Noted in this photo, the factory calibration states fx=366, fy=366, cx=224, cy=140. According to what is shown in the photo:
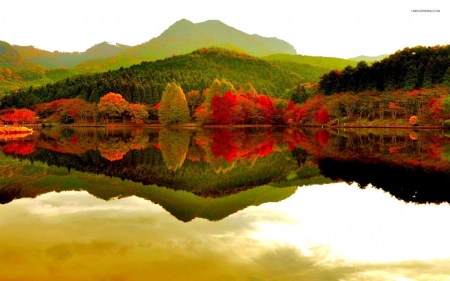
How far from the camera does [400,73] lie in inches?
2741

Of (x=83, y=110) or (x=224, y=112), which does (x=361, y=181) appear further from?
(x=83, y=110)

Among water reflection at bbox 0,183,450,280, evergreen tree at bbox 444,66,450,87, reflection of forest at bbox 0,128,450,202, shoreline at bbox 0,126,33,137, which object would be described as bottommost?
shoreline at bbox 0,126,33,137

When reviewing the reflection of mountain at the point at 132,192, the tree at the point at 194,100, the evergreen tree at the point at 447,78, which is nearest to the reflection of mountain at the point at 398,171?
the reflection of mountain at the point at 132,192

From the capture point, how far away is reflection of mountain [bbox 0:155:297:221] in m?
10.0

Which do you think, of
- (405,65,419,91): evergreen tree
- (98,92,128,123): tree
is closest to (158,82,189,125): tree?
(98,92,128,123): tree

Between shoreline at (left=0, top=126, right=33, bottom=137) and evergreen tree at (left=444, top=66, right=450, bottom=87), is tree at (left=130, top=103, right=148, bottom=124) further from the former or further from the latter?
evergreen tree at (left=444, top=66, right=450, bottom=87)

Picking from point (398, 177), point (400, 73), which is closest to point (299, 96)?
point (400, 73)

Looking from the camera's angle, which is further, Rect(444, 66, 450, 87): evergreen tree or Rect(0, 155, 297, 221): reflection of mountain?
Rect(444, 66, 450, 87): evergreen tree

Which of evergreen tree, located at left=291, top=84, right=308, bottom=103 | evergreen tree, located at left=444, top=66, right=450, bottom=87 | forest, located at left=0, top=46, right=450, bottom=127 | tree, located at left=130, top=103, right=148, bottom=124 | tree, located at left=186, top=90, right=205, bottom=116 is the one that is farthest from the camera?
tree, located at left=186, top=90, right=205, bottom=116

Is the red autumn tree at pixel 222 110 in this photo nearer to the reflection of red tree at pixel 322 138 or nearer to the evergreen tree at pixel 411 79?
the evergreen tree at pixel 411 79

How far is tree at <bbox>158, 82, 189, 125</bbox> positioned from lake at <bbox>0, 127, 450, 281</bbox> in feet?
207

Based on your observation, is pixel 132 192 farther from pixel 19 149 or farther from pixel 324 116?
pixel 324 116

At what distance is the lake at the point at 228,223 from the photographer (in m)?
5.92

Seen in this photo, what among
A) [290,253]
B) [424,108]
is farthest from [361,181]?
[424,108]
